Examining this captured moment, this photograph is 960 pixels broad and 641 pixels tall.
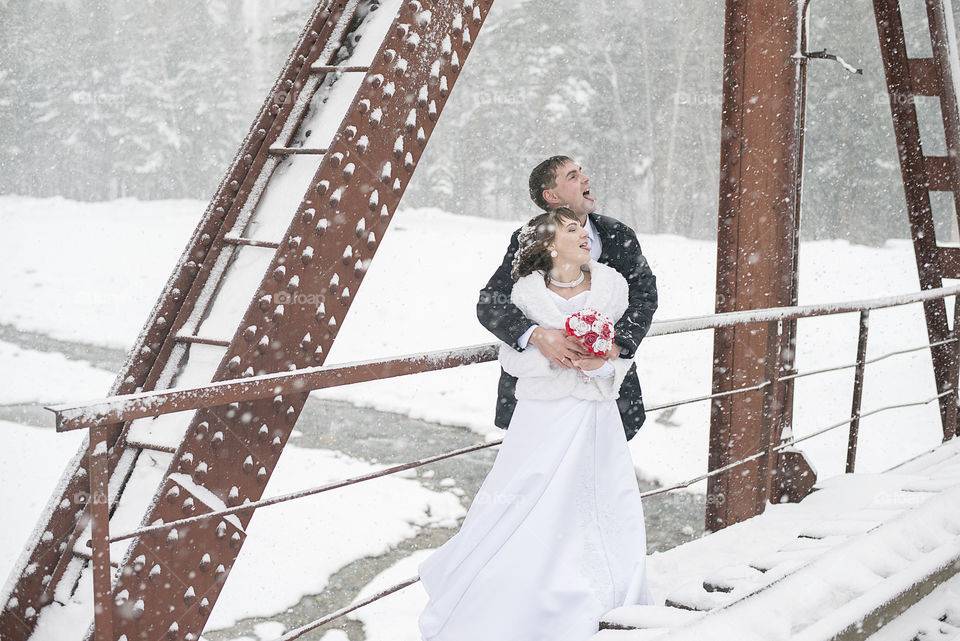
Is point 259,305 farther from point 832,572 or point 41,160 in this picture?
point 41,160

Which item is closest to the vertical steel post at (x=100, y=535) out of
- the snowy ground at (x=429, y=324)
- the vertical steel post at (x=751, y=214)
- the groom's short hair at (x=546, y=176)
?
the groom's short hair at (x=546, y=176)

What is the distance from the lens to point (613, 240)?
9.73 ft

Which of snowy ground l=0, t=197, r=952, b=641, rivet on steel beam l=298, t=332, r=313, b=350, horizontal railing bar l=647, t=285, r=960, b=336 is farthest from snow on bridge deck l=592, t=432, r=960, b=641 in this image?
snowy ground l=0, t=197, r=952, b=641

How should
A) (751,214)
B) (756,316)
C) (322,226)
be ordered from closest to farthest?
(322,226) < (756,316) < (751,214)

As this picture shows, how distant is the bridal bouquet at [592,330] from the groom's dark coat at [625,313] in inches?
4.7

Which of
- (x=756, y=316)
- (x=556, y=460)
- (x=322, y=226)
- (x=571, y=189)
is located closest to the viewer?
(x=322, y=226)

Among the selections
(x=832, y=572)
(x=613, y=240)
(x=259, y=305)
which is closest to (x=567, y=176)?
(x=613, y=240)

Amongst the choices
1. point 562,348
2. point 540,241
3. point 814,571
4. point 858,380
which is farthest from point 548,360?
point 858,380

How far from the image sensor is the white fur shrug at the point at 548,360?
9.12 ft

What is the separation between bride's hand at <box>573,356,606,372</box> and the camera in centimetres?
268

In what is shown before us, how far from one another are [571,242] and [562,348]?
0.32 m

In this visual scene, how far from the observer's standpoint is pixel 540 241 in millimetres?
2732

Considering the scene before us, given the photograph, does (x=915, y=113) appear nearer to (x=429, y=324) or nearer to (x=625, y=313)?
(x=625, y=313)

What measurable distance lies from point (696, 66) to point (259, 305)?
1390 inches
